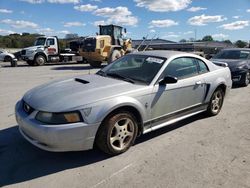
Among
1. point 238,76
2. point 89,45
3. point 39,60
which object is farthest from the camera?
point 39,60

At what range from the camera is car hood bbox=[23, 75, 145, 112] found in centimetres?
351

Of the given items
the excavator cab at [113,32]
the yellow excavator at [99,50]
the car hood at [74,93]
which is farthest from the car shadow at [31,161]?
the excavator cab at [113,32]

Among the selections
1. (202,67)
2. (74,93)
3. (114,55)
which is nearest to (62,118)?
(74,93)

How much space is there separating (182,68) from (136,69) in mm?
892

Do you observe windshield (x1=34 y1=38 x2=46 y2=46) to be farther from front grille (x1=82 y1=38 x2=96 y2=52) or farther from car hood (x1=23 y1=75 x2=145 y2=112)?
car hood (x1=23 y1=75 x2=145 y2=112)

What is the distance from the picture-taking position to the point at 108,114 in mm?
3680

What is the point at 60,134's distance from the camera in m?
3.35

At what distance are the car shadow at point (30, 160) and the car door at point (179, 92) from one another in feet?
2.06

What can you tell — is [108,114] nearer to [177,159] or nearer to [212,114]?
[177,159]

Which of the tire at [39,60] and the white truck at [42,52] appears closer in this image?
the white truck at [42,52]

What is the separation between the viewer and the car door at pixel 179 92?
14.2 ft

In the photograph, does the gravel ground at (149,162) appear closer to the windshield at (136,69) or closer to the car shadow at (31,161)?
the car shadow at (31,161)

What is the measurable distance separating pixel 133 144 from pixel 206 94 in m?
1.99

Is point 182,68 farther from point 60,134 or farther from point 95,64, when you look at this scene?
point 95,64
